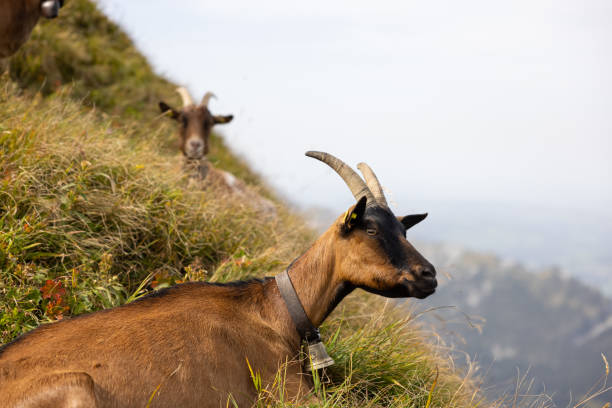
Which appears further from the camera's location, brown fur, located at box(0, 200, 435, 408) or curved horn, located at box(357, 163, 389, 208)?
curved horn, located at box(357, 163, 389, 208)

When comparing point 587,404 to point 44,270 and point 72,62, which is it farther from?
point 72,62

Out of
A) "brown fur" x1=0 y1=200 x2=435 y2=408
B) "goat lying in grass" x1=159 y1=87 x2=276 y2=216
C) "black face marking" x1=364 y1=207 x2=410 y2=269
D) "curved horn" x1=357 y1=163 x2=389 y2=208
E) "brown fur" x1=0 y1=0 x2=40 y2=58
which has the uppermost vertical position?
"brown fur" x1=0 y1=0 x2=40 y2=58

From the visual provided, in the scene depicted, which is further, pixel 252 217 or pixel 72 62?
pixel 72 62

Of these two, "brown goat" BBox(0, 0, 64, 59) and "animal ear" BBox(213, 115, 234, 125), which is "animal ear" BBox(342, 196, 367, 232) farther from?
"animal ear" BBox(213, 115, 234, 125)

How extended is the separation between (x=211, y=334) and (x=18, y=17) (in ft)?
16.4

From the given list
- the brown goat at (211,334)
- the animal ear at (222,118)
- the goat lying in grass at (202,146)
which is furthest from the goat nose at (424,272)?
the animal ear at (222,118)

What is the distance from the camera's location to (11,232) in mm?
4641

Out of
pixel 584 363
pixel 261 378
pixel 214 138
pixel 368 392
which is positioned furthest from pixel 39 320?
pixel 584 363

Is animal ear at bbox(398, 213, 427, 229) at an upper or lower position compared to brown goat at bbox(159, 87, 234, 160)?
upper

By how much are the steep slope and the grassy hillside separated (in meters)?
0.01

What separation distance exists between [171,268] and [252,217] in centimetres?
244

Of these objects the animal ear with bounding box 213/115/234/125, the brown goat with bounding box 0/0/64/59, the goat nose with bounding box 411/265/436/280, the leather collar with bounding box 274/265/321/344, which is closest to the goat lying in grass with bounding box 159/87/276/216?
the animal ear with bounding box 213/115/234/125

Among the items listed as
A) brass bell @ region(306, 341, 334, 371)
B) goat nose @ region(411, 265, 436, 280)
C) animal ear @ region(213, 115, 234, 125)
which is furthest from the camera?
animal ear @ region(213, 115, 234, 125)

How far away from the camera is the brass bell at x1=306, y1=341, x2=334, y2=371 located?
12.8ft
